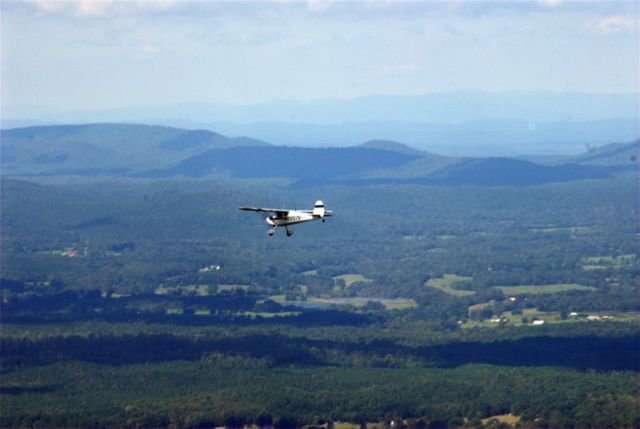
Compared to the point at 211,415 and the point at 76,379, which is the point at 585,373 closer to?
the point at 211,415

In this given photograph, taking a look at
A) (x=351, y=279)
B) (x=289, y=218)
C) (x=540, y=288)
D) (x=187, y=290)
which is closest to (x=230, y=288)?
(x=187, y=290)

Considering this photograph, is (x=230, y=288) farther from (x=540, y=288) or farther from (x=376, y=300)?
(x=540, y=288)

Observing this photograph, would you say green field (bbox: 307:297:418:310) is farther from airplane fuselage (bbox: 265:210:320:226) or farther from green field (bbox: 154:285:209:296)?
airplane fuselage (bbox: 265:210:320:226)

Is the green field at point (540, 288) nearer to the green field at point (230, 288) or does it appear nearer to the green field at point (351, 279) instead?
the green field at point (351, 279)

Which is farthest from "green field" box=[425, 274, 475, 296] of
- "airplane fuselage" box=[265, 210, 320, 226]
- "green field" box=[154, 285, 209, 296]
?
"airplane fuselage" box=[265, 210, 320, 226]

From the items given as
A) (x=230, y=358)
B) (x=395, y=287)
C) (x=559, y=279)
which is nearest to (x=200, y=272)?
(x=395, y=287)

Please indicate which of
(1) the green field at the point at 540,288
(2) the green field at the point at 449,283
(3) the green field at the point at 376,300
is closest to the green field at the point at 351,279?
(2) the green field at the point at 449,283
